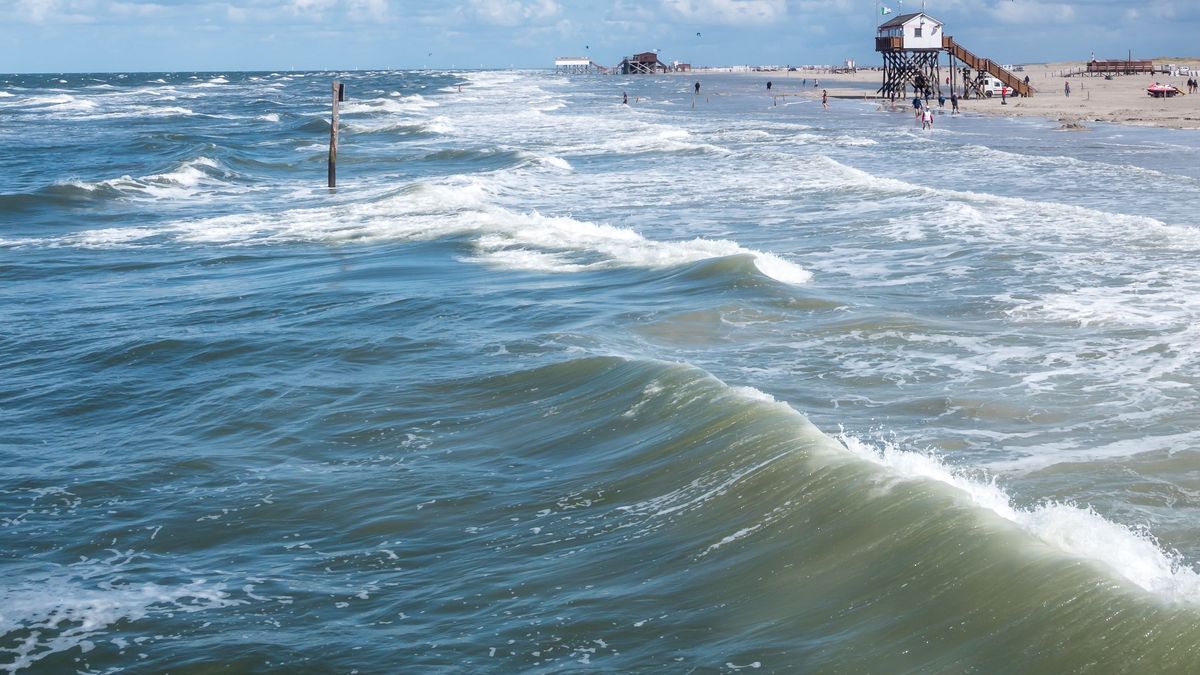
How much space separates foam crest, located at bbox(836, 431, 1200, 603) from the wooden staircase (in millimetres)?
70509

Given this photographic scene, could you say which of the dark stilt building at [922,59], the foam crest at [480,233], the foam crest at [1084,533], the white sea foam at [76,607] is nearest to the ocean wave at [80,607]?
the white sea foam at [76,607]

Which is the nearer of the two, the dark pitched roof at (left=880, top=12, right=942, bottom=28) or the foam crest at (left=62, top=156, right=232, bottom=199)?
the foam crest at (left=62, top=156, right=232, bottom=199)

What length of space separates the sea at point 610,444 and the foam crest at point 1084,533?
4cm

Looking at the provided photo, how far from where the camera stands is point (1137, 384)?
11.8 m

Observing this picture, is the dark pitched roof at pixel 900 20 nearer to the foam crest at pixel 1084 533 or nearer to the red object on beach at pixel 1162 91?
the red object on beach at pixel 1162 91

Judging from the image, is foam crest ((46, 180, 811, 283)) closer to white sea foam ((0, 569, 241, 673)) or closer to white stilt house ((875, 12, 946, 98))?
white sea foam ((0, 569, 241, 673))

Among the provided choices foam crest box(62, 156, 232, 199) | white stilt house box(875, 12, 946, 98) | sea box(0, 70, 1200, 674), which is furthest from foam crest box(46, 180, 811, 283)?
white stilt house box(875, 12, 946, 98)

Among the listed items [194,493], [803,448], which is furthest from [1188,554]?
[194,493]

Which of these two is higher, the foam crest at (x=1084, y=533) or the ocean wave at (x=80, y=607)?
the foam crest at (x=1084, y=533)

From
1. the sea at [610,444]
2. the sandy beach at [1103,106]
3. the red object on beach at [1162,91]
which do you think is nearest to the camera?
the sea at [610,444]

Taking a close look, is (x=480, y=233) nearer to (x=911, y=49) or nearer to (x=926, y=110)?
(x=926, y=110)

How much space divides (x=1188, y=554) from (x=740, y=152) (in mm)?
35000

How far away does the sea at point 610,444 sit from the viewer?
707 cm

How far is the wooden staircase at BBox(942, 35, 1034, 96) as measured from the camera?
74812 mm
